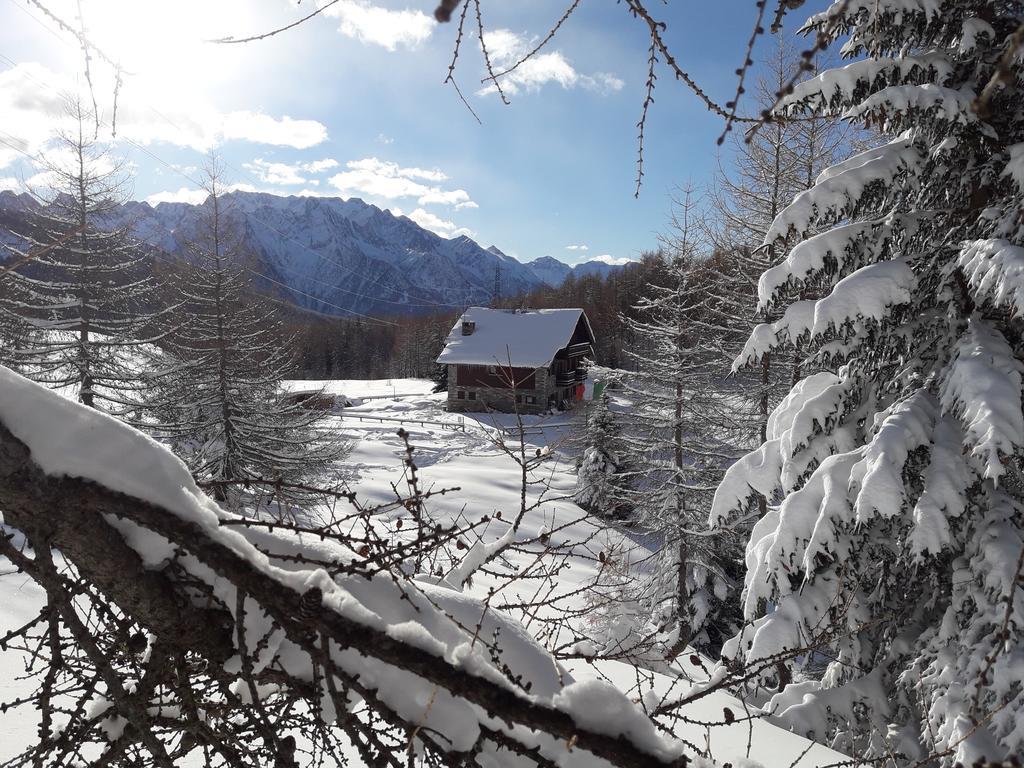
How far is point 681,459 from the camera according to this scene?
13.9 metres

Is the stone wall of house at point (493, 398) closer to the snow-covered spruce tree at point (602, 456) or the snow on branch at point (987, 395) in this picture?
the snow-covered spruce tree at point (602, 456)

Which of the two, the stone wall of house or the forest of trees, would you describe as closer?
the forest of trees

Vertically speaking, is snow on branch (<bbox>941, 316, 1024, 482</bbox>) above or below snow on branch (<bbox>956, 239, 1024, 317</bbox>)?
below

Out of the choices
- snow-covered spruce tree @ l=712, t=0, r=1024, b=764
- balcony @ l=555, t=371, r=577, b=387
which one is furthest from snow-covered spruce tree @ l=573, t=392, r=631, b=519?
balcony @ l=555, t=371, r=577, b=387

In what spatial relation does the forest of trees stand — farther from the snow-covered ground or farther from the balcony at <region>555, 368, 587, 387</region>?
the balcony at <region>555, 368, 587, 387</region>

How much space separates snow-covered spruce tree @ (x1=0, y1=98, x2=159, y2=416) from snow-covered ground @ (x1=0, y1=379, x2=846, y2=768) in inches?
196

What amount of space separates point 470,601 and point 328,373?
3116 inches

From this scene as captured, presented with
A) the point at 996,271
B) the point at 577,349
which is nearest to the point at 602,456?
the point at 996,271

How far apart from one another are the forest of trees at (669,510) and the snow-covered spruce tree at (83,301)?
0.09 meters

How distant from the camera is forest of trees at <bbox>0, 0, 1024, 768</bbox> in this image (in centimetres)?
129

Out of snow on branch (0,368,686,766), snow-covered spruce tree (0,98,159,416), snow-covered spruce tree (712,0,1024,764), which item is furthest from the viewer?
snow-covered spruce tree (0,98,159,416)

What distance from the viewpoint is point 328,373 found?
252ft

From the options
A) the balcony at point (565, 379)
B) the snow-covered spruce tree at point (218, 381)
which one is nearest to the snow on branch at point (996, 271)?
the snow-covered spruce tree at point (218, 381)

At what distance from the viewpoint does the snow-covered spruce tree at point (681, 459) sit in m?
13.1
